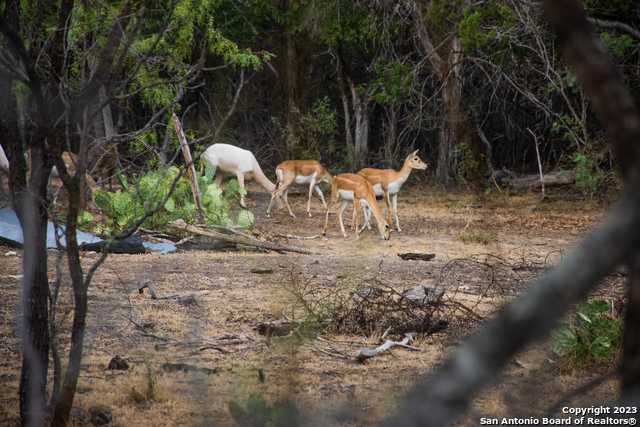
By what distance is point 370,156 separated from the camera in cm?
1825

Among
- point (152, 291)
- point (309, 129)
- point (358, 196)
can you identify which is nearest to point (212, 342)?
point (152, 291)

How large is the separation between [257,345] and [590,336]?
6.68 feet

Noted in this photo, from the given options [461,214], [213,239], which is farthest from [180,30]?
[461,214]

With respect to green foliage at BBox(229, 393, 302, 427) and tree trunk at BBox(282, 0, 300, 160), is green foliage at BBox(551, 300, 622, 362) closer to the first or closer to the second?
green foliage at BBox(229, 393, 302, 427)

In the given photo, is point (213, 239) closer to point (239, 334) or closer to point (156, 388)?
point (239, 334)

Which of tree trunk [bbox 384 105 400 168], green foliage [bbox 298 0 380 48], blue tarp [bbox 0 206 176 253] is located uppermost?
green foliage [bbox 298 0 380 48]

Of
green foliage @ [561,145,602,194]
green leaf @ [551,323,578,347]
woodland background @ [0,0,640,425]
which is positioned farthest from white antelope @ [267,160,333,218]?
green leaf @ [551,323,578,347]

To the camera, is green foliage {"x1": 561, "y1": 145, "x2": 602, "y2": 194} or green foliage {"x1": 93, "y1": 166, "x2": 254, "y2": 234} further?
green foliage {"x1": 561, "y1": 145, "x2": 602, "y2": 194}

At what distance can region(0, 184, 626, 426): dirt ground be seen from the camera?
9.41ft

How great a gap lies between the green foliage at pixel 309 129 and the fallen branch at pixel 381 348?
13.3 m

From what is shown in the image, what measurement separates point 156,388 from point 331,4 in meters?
13.2

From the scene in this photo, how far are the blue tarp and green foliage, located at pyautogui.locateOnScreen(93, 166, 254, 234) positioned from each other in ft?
1.94

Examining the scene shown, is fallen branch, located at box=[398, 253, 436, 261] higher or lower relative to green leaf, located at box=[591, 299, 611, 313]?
lower

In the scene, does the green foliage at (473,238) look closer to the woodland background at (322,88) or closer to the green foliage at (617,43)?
the woodland background at (322,88)
